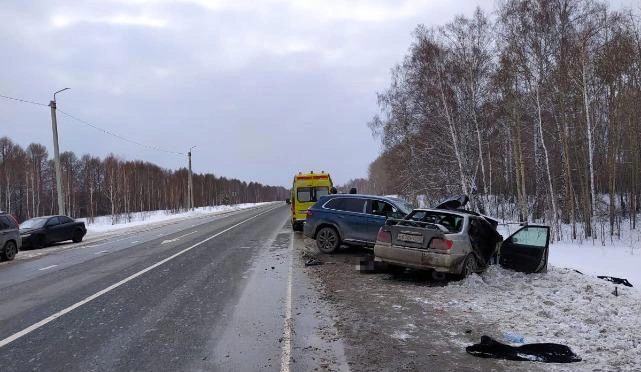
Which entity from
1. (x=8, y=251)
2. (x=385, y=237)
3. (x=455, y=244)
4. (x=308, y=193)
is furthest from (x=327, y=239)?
(x=8, y=251)

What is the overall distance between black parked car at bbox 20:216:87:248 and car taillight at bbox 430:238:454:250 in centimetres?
1710

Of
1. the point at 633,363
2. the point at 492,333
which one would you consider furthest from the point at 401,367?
the point at 633,363

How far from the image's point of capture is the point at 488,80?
25.0 meters

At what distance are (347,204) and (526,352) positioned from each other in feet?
28.6

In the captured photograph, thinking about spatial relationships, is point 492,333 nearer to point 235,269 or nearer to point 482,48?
point 235,269

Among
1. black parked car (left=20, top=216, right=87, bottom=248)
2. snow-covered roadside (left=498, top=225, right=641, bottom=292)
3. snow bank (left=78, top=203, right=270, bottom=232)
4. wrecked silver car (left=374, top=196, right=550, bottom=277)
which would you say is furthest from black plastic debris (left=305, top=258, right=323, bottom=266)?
snow bank (left=78, top=203, right=270, bottom=232)

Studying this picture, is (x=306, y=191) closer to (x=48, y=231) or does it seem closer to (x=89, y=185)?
(x=48, y=231)

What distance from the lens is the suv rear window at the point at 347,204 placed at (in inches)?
523

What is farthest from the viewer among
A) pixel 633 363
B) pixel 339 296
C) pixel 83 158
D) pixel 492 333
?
pixel 83 158

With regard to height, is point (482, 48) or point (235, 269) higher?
point (482, 48)

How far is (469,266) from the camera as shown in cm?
897

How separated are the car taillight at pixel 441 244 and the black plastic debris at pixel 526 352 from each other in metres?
3.57

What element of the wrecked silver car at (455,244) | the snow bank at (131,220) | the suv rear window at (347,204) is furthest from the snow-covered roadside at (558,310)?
the snow bank at (131,220)

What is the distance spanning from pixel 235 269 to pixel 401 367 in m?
7.17
